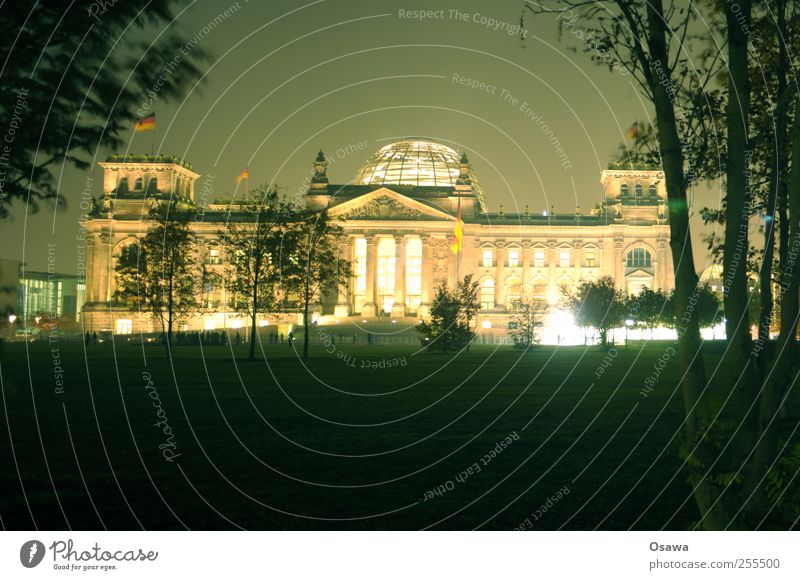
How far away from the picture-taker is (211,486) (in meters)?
14.0

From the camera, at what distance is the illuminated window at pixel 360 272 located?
429 ft

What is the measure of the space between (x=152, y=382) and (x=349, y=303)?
92793 millimetres

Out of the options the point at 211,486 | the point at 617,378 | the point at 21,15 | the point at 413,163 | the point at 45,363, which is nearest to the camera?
the point at 21,15

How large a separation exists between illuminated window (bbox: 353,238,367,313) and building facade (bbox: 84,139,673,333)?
0.14 meters

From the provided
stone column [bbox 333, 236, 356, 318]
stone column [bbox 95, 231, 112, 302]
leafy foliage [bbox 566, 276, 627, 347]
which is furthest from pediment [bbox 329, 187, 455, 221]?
leafy foliage [bbox 566, 276, 627, 347]

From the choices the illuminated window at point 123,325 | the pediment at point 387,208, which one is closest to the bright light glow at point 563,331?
the pediment at point 387,208

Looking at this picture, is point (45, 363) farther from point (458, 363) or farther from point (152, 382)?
point (458, 363)

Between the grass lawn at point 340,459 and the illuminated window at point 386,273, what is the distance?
99378mm

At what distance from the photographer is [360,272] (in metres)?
132

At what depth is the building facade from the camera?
420 ft

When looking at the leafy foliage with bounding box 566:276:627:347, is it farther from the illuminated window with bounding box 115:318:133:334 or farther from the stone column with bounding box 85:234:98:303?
the stone column with bounding box 85:234:98:303

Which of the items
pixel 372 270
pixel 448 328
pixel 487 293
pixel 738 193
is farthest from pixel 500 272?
pixel 738 193

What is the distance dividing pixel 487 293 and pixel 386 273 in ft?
47.8
